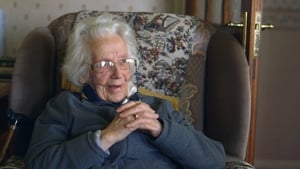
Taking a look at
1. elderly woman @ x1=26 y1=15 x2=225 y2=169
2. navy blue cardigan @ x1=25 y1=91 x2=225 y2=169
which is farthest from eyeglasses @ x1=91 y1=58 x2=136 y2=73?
navy blue cardigan @ x1=25 y1=91 x2=225 y2=169

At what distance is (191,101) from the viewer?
1784 millimetres

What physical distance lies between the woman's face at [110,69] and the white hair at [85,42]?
0.09 feet

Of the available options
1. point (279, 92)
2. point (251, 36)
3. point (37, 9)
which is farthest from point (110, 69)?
point (279, 92)

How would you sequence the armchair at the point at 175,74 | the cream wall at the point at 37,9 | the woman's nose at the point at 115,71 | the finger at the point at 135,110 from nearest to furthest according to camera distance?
the finger at the point at 135,110 < the woman's nose at the point at 115,71 < the armchair at the point at 175,74 < the cream wall at the point at 37,9

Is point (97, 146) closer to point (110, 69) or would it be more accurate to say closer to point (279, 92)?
point (110, 69)

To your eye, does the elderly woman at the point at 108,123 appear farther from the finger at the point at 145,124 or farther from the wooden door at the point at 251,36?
the wooden door at the point at 251,36

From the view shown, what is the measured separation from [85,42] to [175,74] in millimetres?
400

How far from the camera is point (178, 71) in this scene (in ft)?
5.93

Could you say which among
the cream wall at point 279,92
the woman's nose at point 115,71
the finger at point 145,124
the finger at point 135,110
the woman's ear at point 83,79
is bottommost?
the cream wall at point 279,92

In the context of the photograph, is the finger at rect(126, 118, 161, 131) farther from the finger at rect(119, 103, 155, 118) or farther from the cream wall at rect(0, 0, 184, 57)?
the cream wall at rect(0, 0, 184, 57)

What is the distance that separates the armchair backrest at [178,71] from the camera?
1684 millimetres

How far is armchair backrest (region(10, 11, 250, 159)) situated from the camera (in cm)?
168

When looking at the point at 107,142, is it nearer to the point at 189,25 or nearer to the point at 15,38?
the point at 189,25

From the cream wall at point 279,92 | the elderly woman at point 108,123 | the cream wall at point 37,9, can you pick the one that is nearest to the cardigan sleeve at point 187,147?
the elderly woman at point 108,123
